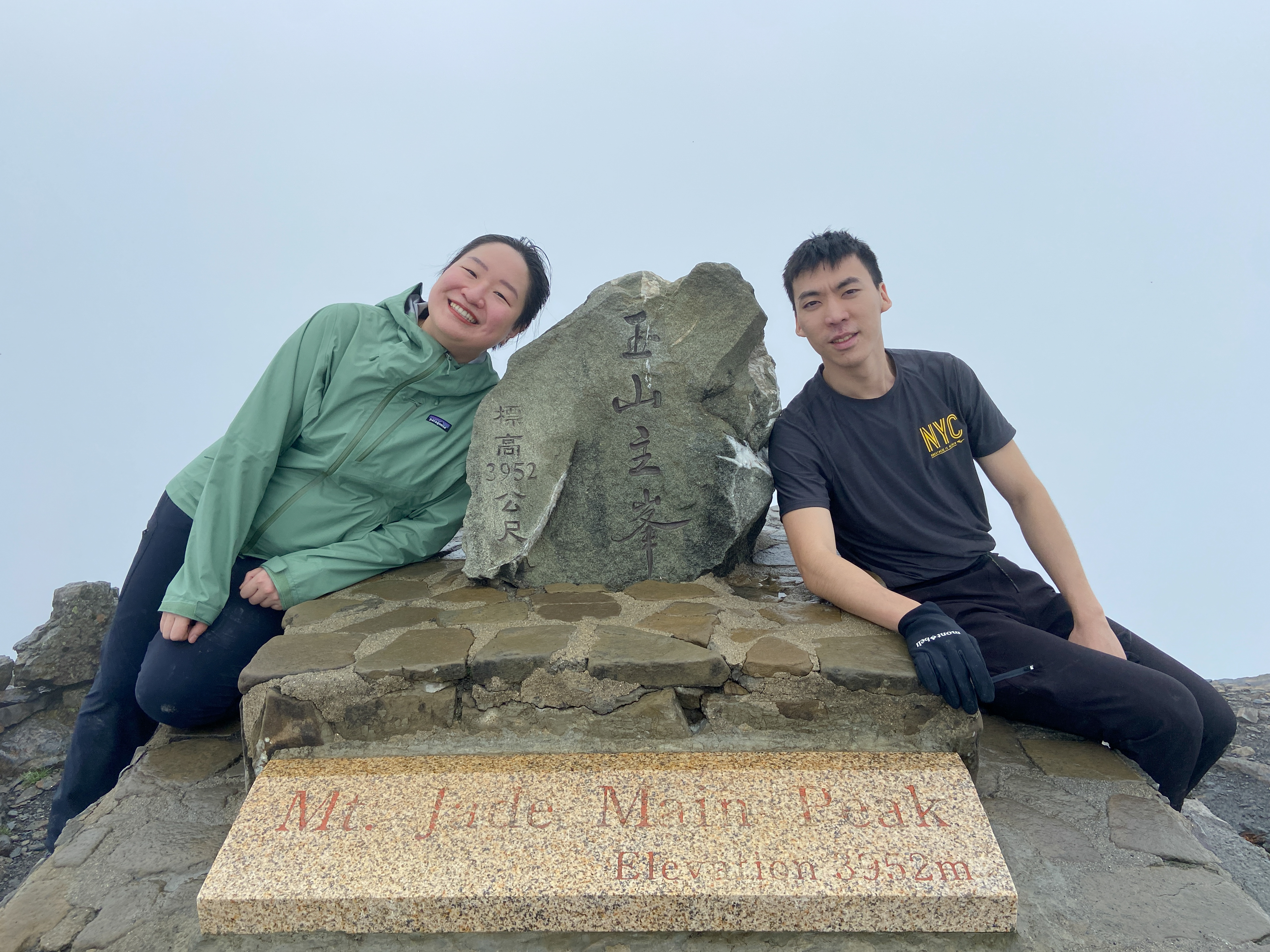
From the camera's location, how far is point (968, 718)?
241 centimetres

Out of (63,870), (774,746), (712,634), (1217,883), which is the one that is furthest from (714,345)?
(63,870)

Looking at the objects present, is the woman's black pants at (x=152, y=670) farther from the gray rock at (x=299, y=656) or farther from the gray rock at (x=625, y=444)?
the gray rock at (x=625, y=444)

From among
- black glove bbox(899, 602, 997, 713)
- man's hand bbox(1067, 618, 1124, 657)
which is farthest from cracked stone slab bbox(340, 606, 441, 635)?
man's hand bbox(1067, 618, 1124, 657)

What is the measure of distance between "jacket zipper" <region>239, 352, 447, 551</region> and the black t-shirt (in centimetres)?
141

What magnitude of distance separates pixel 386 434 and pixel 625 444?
92 centimetres

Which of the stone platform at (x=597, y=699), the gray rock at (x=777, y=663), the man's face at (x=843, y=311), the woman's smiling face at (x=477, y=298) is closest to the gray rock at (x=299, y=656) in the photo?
the stone platform at (x=597, y=699)

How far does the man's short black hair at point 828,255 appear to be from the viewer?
2.89 metres

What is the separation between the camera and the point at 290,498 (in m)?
2.97

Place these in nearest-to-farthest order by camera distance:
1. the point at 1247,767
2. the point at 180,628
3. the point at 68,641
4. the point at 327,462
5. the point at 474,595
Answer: the point at 180,628, the point at 327,462, the point at 474,595, the point at 1247,767, the point at 68,641

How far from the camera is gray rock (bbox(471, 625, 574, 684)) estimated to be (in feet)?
8.16

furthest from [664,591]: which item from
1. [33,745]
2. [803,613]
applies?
[33,745]

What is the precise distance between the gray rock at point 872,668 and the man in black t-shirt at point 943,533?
0.09 m

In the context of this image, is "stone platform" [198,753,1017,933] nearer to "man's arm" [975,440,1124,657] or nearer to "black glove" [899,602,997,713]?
"black glove" [899,602,997,713]

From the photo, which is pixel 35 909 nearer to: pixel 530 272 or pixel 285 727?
pixel 285 727
